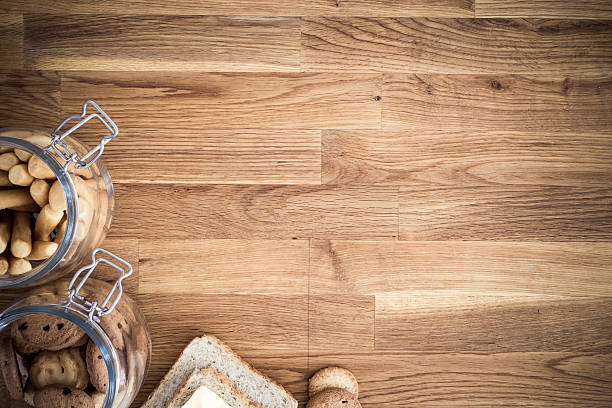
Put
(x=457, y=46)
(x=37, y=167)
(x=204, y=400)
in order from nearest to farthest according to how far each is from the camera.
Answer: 1. (x=37, y=167)
2. (x=204, y=400)
3. (x=457, y=46)

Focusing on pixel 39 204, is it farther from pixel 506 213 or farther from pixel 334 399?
pixel 506 213

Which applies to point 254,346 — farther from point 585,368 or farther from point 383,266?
point 585,368

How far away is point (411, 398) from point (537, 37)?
760 mm

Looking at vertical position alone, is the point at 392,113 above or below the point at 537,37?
below

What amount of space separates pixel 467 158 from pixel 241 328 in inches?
21.9

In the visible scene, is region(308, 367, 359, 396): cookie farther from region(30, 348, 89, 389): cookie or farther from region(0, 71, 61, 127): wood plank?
region(0, 71, 61, 127): wood plank

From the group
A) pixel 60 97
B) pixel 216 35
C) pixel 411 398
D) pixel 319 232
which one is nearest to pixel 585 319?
pixel 411 398

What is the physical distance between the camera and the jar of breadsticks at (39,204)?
2.25 feet

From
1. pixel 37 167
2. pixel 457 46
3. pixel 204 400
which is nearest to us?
pixel 37 167

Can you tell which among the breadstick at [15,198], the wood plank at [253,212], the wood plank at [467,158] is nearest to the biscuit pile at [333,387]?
the wood plank at [253,212]

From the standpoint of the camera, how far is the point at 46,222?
0.70 meters

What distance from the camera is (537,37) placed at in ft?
3.10

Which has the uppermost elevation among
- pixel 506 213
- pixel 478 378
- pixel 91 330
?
pixel 506 213

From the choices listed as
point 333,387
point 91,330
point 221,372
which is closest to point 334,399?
point 333,387
